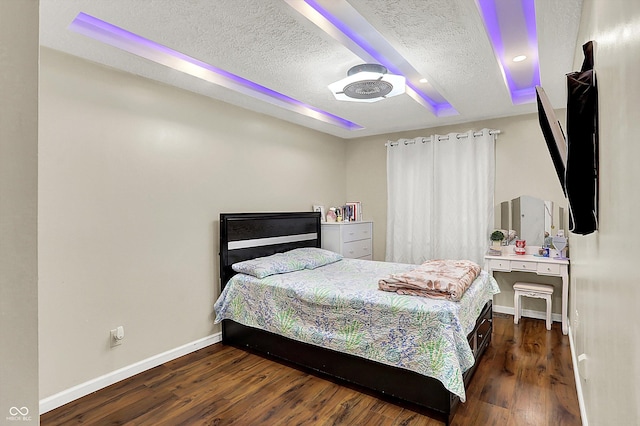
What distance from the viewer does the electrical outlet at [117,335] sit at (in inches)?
101

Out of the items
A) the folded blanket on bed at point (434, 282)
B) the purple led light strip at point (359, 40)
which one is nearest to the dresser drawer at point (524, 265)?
the folded blanket on bed at point (434, 282)

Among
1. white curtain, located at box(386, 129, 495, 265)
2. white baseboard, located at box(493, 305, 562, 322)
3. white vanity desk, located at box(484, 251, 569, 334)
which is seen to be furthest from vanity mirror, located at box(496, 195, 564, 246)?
white baseboard, located at box(493, 305, 562, 322)

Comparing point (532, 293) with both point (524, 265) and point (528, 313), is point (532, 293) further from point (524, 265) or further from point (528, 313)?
point (528, 313)

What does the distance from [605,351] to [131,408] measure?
105 inches

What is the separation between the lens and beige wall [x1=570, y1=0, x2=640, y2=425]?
83 cm

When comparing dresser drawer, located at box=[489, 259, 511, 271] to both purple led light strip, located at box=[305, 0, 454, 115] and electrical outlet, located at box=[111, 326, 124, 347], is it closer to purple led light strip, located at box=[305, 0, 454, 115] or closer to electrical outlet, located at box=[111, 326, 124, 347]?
purple led light strip, located at box=[305, 0, 454, 115]

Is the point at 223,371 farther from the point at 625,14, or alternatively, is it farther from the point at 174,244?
the point at 625,14

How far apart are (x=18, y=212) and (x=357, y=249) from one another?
433 cm

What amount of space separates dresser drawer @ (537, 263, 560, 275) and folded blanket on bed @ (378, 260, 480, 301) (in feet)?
3.97

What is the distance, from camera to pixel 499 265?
12.4 ft

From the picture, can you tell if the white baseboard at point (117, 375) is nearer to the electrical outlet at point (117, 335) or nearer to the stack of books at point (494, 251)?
the electrical outlet at point (117, 335)

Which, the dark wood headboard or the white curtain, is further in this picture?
the white curtain

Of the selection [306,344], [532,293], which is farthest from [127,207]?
[532,293]

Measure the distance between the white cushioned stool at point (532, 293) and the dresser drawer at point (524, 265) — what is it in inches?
8.3
